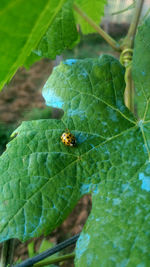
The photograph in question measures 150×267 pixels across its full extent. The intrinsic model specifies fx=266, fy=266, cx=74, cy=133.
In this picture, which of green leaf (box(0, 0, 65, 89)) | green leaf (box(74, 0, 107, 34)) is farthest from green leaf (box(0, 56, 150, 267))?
green leaf (box(74, 0, 107, 34))

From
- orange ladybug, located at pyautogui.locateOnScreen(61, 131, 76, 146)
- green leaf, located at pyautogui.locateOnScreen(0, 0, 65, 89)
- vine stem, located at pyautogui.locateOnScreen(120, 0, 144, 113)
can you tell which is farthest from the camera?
vine stem, located at pyautogui.locateOnScreen(120, 0, 144, 113)

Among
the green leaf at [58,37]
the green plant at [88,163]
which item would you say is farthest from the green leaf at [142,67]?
the green leaf at [58,37]

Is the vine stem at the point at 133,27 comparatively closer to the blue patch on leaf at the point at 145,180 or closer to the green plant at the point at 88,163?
the green plant at the point at 88,163

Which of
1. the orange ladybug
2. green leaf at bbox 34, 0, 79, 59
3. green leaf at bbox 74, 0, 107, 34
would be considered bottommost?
the orange ladybug

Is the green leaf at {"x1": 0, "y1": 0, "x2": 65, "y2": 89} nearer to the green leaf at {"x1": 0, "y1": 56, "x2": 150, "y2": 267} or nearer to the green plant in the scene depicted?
the green plant

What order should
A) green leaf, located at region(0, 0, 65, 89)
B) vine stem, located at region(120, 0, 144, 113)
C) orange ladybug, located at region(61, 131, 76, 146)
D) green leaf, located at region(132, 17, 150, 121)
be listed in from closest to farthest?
green leaf, located at region(0, 0, 65, 89), orange ladybug, located at region(61, 131, 76, 146), green leaf, located at region(132, 17, 150, 121), vine stem, located at region(120, 0, 144, 113)

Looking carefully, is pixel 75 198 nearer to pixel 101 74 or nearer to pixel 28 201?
pixel 28 201
